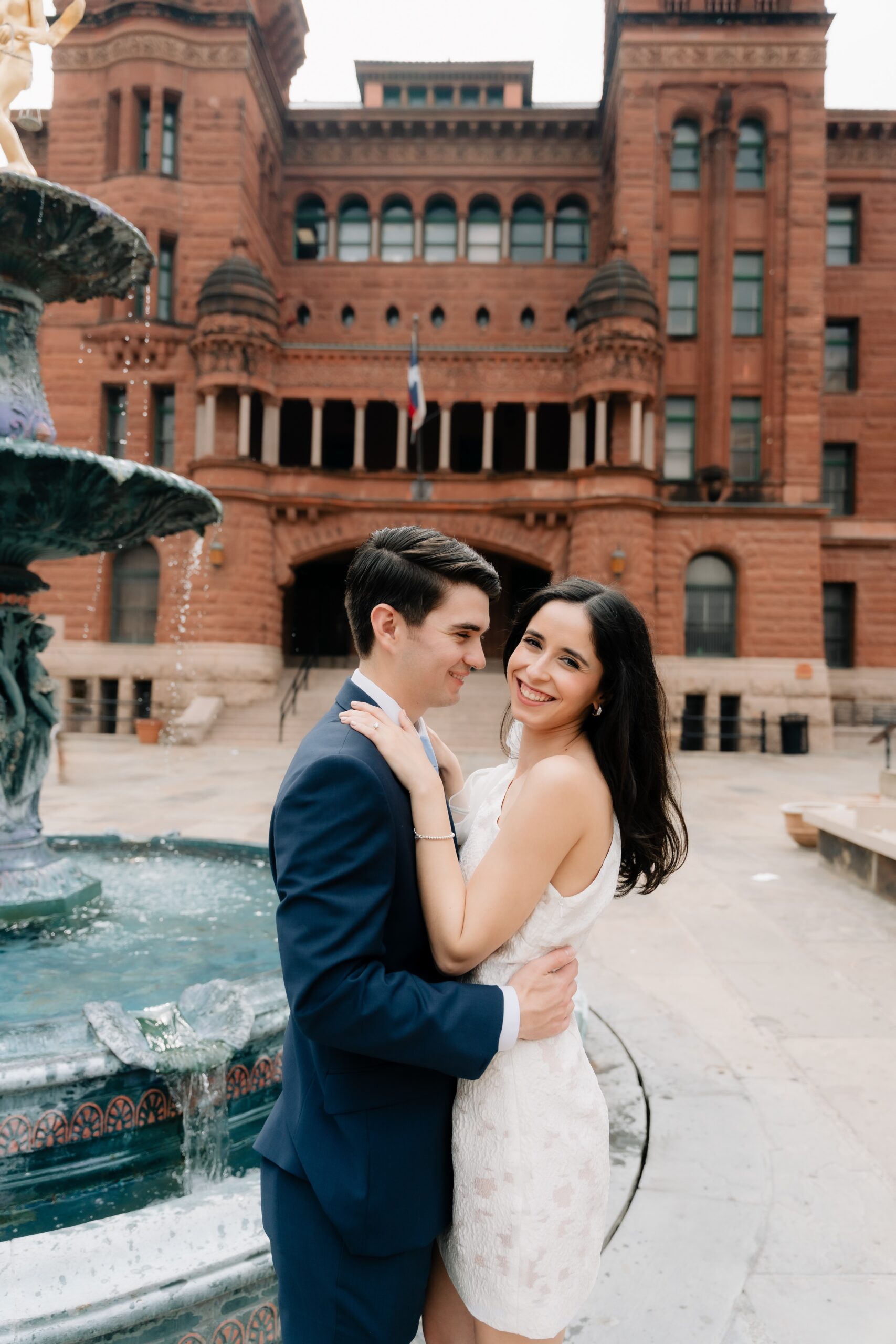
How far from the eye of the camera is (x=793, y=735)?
73.5 feet

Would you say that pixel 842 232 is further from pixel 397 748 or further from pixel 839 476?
pixel 397 748

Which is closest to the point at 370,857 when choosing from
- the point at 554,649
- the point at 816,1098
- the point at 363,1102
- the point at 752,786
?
the point at 363,1102

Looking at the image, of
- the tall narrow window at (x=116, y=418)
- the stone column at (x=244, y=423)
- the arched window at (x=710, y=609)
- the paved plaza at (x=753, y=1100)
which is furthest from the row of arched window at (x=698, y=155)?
the paved plaza at (x=753, y=1100)

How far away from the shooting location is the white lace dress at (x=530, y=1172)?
161 cm

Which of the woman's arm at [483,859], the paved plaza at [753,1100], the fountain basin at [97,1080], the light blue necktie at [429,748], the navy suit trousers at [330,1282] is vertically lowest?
the paved plaza at [753,1100]

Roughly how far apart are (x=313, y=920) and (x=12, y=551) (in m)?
4.29

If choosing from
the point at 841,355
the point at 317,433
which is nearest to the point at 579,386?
the point at 317,433

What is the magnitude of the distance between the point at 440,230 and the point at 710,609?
16.3 metres

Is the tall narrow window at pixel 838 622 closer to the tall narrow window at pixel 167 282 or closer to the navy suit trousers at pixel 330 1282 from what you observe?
the tall narrow window at pixel 167 282

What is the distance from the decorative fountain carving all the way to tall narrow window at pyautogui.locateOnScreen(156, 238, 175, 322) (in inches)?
884

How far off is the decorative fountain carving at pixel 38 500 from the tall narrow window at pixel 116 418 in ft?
71.9

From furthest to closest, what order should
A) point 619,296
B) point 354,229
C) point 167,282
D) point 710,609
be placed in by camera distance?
point 354,229
point 167,282
point 710,609
point 619,296

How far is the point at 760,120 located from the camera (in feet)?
85.0

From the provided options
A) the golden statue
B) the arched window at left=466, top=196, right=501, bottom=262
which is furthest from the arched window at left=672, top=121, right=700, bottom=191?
the golden statue
